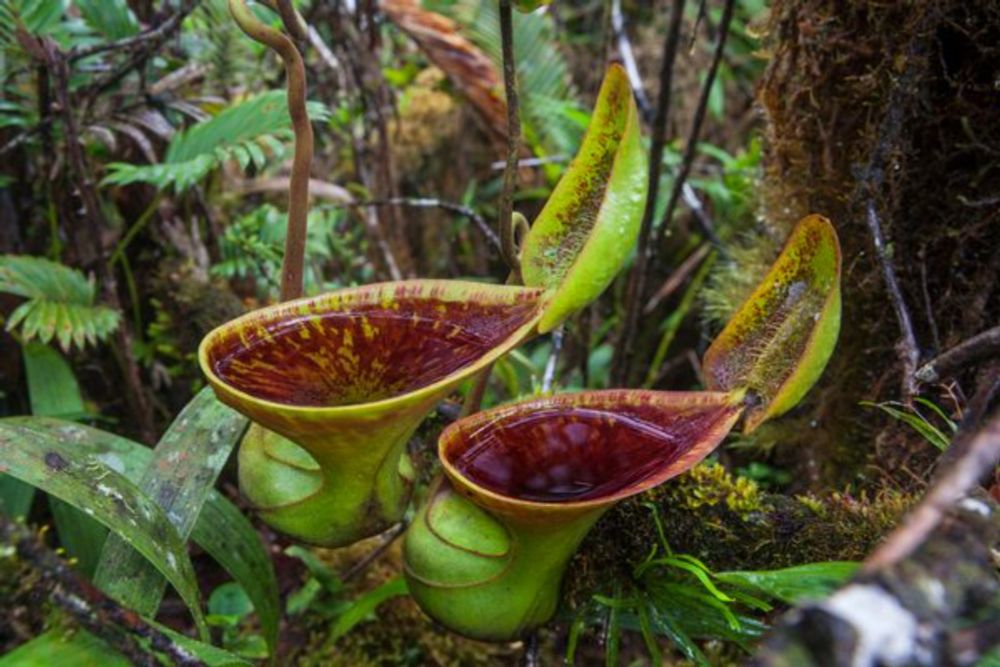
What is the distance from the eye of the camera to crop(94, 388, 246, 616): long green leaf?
44.9 inches

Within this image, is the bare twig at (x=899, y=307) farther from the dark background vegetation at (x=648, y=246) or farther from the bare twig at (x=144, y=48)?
the bare twig at (x=144, y=48)

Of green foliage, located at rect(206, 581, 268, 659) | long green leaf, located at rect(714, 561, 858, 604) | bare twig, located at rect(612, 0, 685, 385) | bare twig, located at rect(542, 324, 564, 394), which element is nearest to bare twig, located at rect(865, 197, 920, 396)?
long green leaf, located at rect(714, 561, 858, 604)

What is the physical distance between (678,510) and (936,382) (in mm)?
408

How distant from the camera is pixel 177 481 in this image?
124 centimetres

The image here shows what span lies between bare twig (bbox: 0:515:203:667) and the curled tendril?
0.50m

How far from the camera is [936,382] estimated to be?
1153 mm

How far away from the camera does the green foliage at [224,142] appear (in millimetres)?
1642

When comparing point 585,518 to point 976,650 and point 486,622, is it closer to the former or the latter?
point 486,622

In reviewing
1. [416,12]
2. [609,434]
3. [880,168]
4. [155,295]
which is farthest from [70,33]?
[880,168]

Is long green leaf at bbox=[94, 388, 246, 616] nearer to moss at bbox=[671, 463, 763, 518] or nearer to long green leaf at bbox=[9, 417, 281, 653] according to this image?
long green leaf at bbox=[9, 417, 281, 653]

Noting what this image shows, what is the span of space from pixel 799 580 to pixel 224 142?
141cm

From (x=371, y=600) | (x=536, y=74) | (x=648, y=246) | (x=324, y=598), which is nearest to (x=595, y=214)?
(x=371, y=600)

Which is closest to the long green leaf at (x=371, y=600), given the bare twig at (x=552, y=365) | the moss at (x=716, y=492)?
the bare twig at (x=552, y=365)

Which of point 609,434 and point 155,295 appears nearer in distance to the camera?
point 609,434
